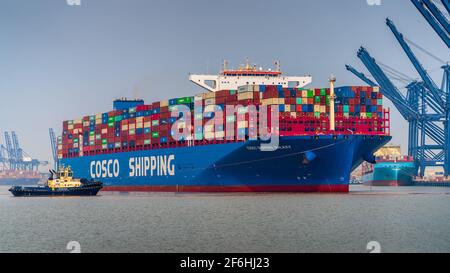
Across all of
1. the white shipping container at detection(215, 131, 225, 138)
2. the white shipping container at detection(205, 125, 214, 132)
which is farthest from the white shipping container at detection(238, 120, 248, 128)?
the white shipping container at detection(205, 125, 214, 132)

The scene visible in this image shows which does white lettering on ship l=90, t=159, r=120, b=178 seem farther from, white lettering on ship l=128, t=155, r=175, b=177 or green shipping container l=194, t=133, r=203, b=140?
green shipping container l=194, t=133, r=203, b=140

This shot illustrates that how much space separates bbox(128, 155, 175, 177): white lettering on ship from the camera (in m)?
87.1

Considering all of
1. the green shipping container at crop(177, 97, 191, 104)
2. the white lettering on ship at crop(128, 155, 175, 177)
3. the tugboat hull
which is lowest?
the tugboat hull

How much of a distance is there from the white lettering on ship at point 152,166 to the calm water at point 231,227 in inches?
756

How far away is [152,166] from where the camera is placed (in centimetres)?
9106

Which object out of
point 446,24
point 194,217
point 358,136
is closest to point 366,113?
point 358,136

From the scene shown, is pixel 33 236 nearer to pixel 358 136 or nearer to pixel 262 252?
pixel 262 252

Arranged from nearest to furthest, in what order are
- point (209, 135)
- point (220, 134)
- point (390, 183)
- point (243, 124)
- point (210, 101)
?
point (243, 124) < point (220, 134) < point (209, 135) < point (210, 101) < point (390, 183)

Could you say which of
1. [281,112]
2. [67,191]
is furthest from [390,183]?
[281,112]

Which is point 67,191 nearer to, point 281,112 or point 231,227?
point 281,112

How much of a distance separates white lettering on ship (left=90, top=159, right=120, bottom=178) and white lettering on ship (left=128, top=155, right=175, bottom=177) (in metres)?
3.29

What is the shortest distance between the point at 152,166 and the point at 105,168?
13.6m
